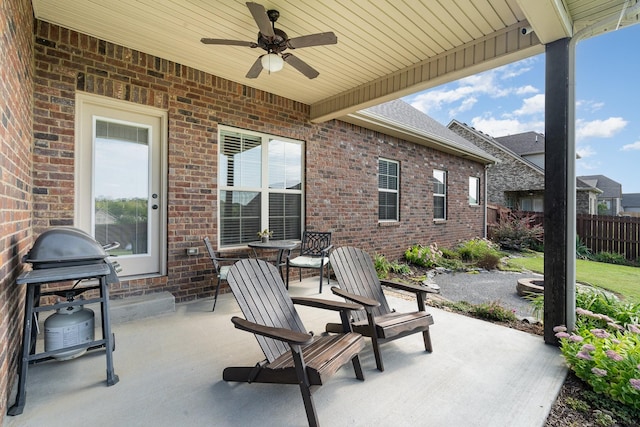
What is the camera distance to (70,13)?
2.85 m

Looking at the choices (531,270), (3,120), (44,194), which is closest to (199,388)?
(3,120)

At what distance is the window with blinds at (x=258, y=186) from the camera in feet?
14.5

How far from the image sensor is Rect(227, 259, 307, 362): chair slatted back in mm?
2120

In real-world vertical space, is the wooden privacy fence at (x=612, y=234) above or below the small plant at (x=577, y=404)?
above

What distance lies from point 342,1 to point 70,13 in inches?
104

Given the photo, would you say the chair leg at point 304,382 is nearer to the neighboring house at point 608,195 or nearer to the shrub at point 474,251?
the shrub at point 474,251

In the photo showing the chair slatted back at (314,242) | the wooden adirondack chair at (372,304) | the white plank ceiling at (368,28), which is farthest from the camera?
the chair slatted back at (314,242)

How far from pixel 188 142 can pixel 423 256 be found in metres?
5.65

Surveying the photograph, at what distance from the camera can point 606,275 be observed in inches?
262

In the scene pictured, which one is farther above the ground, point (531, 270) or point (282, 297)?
point (282, 297)

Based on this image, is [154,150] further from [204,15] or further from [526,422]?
[526,422]

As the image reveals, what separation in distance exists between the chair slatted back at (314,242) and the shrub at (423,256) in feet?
9.64

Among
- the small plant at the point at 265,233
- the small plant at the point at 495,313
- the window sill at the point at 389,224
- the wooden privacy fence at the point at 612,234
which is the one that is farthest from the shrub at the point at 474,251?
the small plant at the point at 265,233

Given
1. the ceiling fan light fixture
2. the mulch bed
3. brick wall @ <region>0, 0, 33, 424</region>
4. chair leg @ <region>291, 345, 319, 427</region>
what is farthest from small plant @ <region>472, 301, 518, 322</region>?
brick wall @ <region>0, 0, 33, 424</region>
